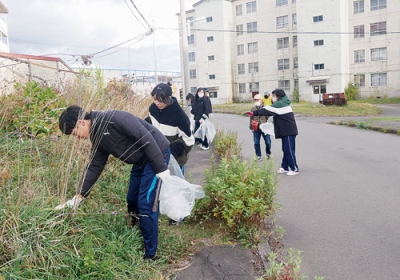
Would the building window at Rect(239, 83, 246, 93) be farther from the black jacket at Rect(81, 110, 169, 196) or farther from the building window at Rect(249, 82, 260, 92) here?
the black jacket at Rect(81, 110, 169, 196)

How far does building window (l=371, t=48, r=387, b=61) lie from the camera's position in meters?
43.4

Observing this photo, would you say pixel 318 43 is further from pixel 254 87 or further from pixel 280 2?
pixel 254 87

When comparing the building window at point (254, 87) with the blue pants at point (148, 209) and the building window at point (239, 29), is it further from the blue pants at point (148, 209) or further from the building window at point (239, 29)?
the blue pants at point (148, 209)

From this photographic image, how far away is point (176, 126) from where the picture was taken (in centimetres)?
487

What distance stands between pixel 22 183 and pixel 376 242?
363 cm

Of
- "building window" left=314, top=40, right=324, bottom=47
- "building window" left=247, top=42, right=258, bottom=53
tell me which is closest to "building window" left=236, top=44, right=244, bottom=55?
"building window" left=247, top=42, right=258, bottom=53

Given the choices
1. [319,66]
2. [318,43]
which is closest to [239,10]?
[318,43]

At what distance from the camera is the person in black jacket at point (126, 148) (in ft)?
11.2

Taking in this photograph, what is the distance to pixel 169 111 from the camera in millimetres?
4844

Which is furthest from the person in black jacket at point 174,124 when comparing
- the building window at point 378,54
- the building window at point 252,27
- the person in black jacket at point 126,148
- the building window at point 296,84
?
the building window at point 252,27

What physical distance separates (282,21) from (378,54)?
1162 cm

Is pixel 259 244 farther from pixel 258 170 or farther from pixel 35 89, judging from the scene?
pixel 35 89

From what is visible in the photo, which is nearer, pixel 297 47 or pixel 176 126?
pixel 176 126

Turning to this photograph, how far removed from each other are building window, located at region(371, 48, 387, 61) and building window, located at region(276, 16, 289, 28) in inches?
407
